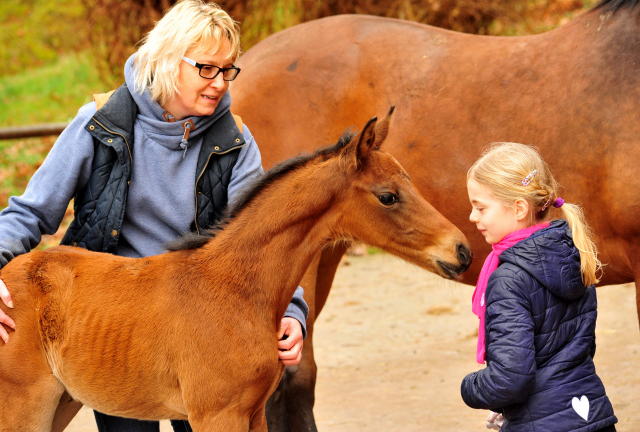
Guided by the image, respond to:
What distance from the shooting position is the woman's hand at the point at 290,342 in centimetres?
241

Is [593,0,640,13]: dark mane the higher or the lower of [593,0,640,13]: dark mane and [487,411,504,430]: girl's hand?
the higher

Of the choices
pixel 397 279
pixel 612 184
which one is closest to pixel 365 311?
pixel 397 279

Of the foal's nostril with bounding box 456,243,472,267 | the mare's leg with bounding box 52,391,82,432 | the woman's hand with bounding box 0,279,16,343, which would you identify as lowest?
the mare's leg with bounding box 52,391,82,432

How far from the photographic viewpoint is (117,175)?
2.51m

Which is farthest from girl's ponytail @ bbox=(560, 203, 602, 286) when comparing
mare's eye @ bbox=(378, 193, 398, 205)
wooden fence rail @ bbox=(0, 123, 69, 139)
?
wooden fence rail @ bbox=(0, 123, 69, 139)

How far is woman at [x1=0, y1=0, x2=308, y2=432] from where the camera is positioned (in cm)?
247

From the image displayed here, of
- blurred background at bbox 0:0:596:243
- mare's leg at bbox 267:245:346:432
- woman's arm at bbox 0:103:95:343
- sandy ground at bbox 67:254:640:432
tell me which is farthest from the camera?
blurred background at bbox 0:0:596:243

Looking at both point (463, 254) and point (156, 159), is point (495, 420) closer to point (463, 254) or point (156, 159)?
point (463, 254)

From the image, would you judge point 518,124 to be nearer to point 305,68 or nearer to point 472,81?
point 472,81

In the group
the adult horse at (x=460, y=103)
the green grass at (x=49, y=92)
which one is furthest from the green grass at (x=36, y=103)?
the adult horse at (x=460, y=103)

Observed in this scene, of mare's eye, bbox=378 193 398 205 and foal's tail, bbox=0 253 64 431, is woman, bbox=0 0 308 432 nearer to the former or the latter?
foal's tail, bbox=0 253 64 431

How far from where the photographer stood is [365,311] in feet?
21.4

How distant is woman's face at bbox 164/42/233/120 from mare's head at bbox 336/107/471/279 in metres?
0.53

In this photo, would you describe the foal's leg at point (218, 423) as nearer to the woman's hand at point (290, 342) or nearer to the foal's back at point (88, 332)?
the foal's back at point (88, 332)
